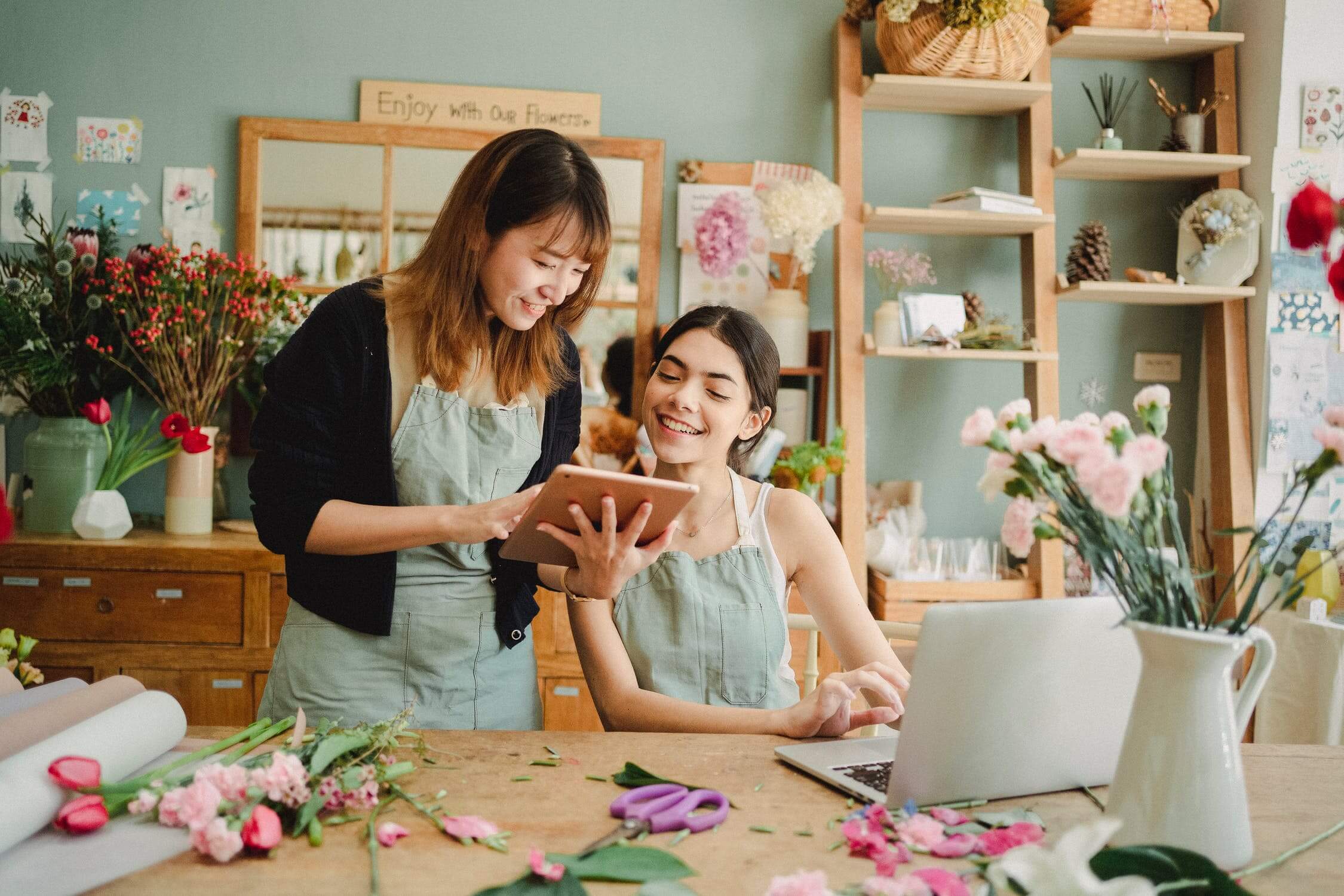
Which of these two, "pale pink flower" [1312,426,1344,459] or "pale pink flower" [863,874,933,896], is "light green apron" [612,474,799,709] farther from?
"pale pink flower" [1312,426,1344,459]

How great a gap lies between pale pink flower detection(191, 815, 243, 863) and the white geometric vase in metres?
2.11

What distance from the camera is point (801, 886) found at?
2.71ft

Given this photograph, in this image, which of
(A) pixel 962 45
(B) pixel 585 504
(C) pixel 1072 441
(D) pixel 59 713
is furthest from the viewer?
(A) pixel 962 45

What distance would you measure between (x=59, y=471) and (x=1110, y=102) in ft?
11.1

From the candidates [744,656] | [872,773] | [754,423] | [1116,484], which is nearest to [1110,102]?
[754,423]

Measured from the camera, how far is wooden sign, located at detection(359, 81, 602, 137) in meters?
3.15

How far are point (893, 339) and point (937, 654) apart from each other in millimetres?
2144

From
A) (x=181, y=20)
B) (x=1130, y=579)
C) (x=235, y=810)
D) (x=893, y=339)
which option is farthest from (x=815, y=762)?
(x=181, y=20)

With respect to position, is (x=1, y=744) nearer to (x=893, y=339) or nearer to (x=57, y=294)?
(x=57, y=294)

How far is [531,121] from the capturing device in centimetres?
317

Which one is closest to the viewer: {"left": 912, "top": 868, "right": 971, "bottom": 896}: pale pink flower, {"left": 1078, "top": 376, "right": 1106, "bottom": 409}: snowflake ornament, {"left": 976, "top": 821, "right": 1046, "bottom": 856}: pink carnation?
{"left": 912, "top": 868, "right": 971, "bottom": 896}: pale pink flower

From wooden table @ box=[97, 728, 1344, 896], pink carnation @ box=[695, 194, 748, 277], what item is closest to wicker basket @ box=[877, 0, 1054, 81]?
pink carnation @ box=[695, 194, 748, 277]

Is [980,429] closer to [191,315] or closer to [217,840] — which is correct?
[217,840]

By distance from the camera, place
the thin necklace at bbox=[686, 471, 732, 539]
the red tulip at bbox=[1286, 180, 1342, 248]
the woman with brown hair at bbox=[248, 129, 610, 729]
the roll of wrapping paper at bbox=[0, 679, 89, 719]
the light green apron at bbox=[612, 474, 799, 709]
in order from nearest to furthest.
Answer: the red tulip at bbox=[1286, 180, 1342, 248] → the roll of wrapping paper at bbox=[0, 679, 89, 719] → the woman with brown hair at bbox=[248, 129, 610, 729] → the light green apron at bbox=[612, 474, 799, 709] → the thin necklace at bbox=[686, 471, 732, 539]
